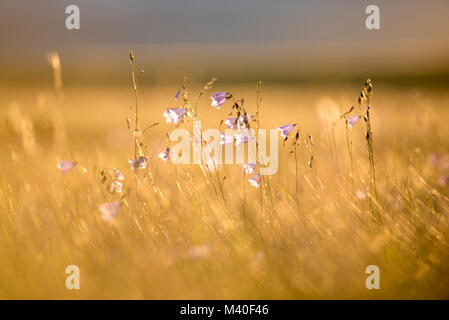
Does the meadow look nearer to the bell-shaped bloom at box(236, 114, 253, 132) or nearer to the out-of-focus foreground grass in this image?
the out-of-focus foreground grass

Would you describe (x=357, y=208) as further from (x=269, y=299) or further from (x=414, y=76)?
(x=414, y=76)

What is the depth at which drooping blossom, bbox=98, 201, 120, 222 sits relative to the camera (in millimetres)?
2312

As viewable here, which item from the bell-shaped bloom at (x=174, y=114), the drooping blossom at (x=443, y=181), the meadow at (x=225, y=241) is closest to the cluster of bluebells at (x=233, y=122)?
the bell-shaped bloom at (x=174, y=114)

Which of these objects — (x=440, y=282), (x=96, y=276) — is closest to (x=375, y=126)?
(x=440, y=282)

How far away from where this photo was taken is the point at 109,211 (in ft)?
7.60

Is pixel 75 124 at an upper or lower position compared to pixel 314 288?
upper

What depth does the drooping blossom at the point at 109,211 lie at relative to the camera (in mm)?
2312

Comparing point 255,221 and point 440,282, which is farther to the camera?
point 255,221

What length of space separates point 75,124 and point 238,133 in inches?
308

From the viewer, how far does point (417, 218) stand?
233 centimetres

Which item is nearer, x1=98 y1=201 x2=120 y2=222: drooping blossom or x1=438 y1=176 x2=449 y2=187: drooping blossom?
x1=98 y1=201 x2=120 y2=222: drooping blossom

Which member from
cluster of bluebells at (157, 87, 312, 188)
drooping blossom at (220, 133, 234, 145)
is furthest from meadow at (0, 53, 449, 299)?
drooping blossom at (220, 133, 234, 145)
